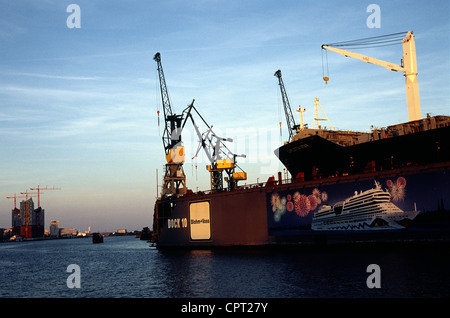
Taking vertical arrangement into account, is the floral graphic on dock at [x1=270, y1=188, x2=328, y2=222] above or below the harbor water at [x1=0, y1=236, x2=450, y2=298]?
above

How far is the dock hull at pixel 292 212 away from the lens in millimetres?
48281

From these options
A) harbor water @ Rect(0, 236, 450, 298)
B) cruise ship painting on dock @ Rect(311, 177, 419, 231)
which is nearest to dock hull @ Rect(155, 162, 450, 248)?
cruise ship painting on dock @ Rect(311, 177, 419, 231)

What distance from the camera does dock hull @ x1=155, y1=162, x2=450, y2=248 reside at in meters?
48.3

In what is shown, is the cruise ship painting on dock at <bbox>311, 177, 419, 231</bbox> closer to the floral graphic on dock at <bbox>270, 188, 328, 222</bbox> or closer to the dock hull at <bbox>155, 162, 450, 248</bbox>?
the dock hull at <bbox>155, 162, 450, 248</bbox>

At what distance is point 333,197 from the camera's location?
57.4m

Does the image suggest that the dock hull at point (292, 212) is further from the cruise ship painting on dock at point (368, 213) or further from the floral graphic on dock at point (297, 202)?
the cruise ship painting on dock at point (368, 213)

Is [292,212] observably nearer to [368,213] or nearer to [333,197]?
[333,197]

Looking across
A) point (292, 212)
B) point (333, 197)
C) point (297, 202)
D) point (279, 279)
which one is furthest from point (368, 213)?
point (279, 279)

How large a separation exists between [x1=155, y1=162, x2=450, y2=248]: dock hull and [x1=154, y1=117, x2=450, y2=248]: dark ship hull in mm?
103

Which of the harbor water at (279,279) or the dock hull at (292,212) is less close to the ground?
the dock hull at (292,212)

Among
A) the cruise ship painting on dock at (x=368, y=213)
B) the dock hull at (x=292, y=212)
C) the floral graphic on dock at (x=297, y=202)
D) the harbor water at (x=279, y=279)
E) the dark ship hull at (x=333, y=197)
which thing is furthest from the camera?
the floral graphic on dock at (x=297, y=202)

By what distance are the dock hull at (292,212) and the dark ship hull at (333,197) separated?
0.34 ft

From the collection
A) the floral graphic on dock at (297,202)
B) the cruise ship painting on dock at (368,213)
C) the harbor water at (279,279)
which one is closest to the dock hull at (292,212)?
the floral graphic on dock at (297,202)
